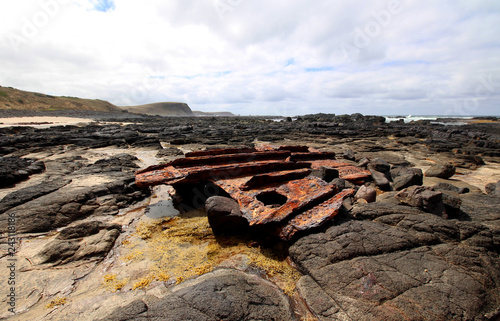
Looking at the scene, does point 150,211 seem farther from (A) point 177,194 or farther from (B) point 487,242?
(B) point 487,242

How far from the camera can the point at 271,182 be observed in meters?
5.15

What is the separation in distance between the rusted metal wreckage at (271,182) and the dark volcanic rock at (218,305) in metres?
1.00

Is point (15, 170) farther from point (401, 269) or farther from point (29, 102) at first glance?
point (29, 102)

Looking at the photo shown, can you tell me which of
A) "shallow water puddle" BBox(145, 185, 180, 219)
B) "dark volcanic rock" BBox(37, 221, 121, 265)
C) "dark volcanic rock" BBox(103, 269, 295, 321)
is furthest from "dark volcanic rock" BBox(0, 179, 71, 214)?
"dark volcanic rock" BBox(103, 269, 295, 321)

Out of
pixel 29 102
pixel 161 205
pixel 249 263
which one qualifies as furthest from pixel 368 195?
pixel 29 102

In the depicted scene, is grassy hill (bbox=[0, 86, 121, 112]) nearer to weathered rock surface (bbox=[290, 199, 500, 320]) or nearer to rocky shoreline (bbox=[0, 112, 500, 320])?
rocky shoreline (bbox=[0, 112, 500, 320])

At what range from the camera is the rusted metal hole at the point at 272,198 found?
477 cm

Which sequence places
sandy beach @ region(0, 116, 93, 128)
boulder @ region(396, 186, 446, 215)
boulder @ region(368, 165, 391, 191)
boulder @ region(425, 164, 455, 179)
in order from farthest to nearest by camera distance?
sandy beach @ region(0, 116, 93, 128), boulder @ region(425, 164, 455, 179), boulder @ region(368, 165, 391, 191), boulder @ region(396, 186, 446, 215)

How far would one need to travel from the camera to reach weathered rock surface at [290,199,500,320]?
7.63 feet

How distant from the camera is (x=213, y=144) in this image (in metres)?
16.3

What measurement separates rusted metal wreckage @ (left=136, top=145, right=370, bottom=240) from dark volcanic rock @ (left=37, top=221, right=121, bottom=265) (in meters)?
1.06

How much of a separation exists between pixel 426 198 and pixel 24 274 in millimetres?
6383

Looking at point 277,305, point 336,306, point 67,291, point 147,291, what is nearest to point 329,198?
point 336,306

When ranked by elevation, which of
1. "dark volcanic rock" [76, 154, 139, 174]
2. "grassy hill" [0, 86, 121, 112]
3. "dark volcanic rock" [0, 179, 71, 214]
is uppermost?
"grassy hill" [0, 86, 121, 112]
